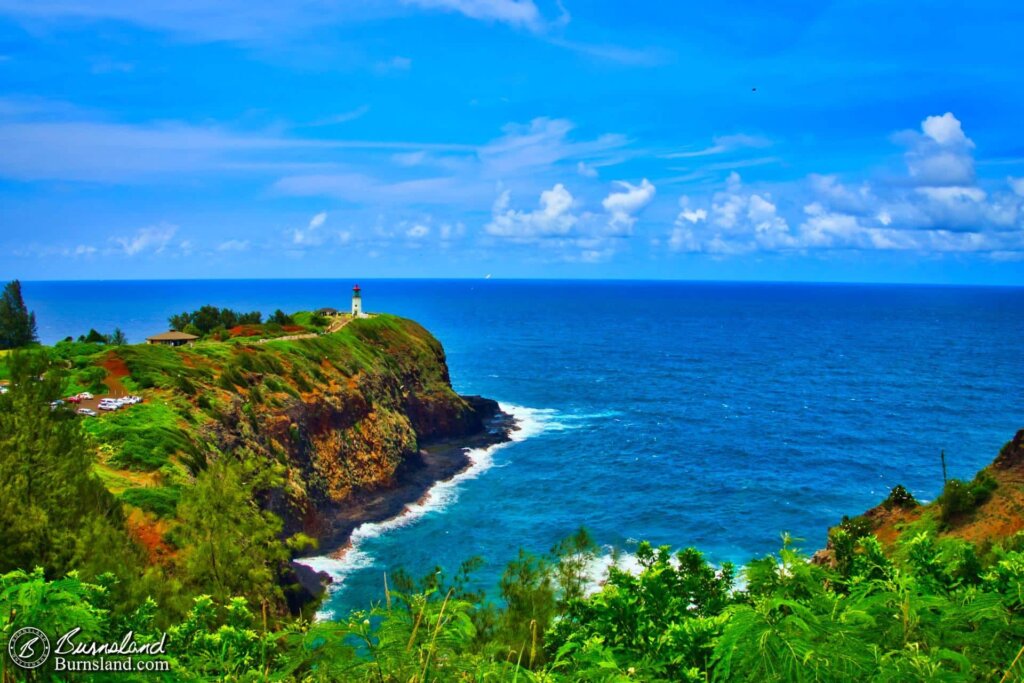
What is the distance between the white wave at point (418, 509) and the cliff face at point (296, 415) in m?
2.97

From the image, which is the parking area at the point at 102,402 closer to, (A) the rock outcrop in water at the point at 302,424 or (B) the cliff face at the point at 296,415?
(A) the rock outcrop in water at the point at 302,424

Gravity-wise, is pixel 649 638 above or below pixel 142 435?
above

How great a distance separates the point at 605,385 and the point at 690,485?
50.9 meters

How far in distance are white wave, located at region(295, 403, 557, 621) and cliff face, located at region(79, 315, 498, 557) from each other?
9.73ft

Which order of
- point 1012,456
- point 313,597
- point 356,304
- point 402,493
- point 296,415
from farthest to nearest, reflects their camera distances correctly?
point 356,304 < point 402,493 < point 296,415 < point 313,597 < point 1012,456

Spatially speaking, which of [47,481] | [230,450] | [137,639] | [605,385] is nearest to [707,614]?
[137,639]

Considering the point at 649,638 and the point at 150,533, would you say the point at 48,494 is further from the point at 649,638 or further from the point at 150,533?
the point at 649,638

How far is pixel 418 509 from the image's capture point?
192 ft

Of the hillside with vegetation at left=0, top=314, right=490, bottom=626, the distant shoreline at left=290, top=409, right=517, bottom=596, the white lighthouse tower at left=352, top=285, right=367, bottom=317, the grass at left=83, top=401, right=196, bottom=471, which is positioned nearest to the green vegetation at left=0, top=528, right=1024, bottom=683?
the hillside with vegetation at left=0, top=314, right=490, bottom=626

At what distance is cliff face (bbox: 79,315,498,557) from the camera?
4003 centimetres

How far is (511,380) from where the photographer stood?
11862 centimetres

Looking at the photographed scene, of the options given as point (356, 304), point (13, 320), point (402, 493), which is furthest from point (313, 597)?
point (13, 320)

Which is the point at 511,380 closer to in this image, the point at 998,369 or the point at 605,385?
the point at 605,385

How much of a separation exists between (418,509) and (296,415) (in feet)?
43.5
